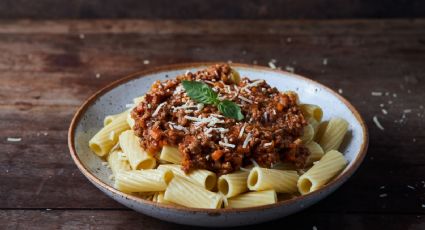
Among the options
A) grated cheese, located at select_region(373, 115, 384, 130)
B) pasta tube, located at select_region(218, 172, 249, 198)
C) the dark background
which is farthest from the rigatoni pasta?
the dark background

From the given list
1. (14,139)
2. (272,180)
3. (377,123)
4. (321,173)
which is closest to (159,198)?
(272,180)

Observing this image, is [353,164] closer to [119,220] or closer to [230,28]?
[119,220]

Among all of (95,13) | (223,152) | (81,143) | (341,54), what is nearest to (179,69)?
(81,143)

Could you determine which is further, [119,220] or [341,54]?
[341,54]

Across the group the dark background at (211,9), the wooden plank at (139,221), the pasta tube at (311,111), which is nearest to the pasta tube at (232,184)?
the wooden plank at (139,221)

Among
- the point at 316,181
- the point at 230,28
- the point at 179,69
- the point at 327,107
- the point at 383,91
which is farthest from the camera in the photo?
the point at 230,28

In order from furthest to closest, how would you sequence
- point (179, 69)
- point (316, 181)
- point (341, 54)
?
point (341, 54) → point (179, 69) → point (316, 181)

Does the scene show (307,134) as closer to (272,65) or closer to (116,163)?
(116,163)
